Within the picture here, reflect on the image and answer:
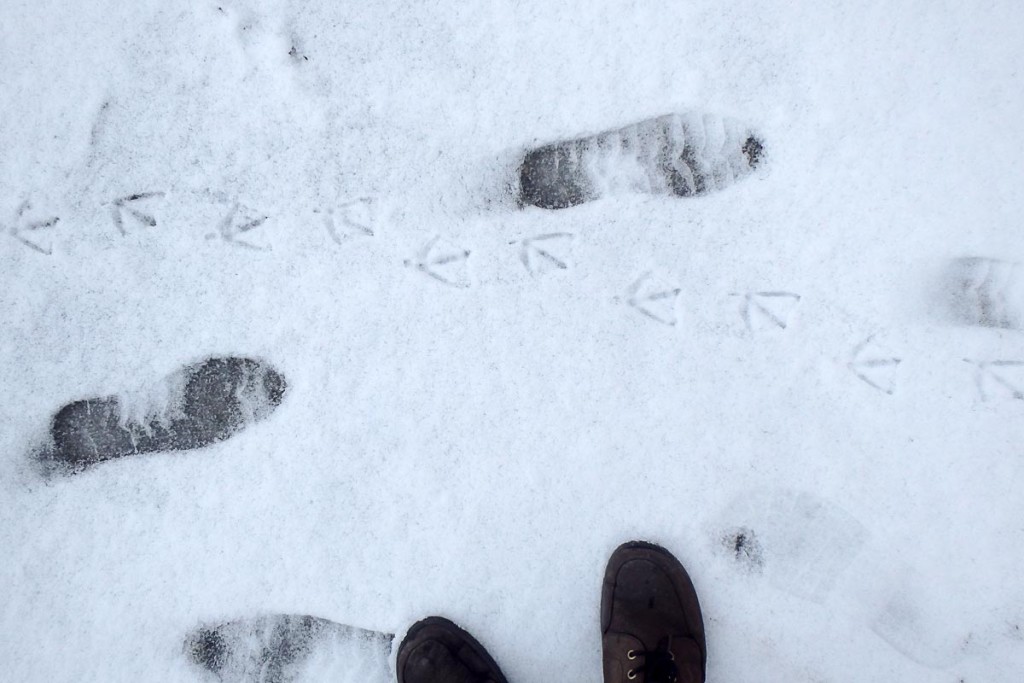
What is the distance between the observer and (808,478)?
1028mm

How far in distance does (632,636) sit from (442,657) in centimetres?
35

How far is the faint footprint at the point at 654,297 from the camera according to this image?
1.04 m

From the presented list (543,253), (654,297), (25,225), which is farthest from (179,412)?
(654,297)

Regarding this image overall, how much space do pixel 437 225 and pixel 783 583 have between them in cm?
92

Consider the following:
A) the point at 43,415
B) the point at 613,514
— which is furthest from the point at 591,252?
the point at 43,415

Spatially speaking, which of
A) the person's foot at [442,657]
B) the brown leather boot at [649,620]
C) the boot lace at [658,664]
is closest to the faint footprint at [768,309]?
the brown leather boot at [649,620]

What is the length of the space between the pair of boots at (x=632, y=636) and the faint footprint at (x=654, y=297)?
1.39 feet

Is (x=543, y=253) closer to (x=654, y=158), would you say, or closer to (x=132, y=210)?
(x=654, y=158)

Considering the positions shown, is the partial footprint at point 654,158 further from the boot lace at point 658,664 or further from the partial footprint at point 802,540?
the boot lace at point 658,664

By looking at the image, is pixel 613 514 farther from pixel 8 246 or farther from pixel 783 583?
A: pixel 8 246

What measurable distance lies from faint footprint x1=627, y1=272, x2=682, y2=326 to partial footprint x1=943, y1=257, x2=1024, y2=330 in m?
0.49

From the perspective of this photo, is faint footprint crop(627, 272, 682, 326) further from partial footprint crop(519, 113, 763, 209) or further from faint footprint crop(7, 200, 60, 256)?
faint footprint crop(7, 200, 60, 256)

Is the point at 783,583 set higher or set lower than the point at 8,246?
lower

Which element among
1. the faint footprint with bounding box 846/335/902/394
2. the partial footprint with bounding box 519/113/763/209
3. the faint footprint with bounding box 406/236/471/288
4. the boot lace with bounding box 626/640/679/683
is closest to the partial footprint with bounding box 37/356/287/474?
the faint footprint with bounding box 406/236/471/288
